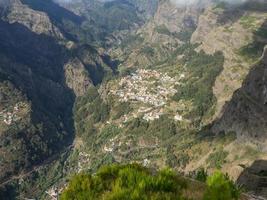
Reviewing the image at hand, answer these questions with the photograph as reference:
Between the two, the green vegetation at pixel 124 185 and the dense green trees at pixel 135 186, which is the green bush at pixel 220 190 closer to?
the dense green trees at pixel 135 186

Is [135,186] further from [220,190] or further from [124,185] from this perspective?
[220,190]

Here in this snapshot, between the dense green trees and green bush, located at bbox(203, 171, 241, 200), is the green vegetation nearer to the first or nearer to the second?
the dense green trees

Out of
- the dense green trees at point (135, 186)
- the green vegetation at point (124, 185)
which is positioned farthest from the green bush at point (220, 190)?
the green vegetation at point (124, 185)

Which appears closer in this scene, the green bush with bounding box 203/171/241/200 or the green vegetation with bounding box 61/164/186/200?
the green vegetation with bounding box 61/164/186/200

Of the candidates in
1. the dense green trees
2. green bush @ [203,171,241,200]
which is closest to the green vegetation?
the dense green trees

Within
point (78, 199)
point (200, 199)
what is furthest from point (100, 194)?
point (200, 199)

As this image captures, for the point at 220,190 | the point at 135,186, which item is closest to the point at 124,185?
the point at 135,186

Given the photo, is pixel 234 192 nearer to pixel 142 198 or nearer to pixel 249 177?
pixel 142 198
